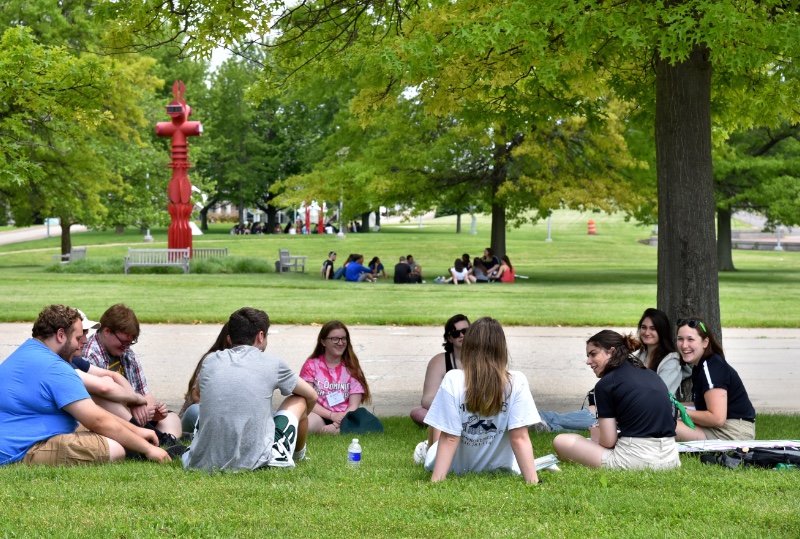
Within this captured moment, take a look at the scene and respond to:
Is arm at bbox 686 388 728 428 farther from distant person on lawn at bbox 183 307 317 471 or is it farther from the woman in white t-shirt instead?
distant person on lawn at bbox 183 307 317 471

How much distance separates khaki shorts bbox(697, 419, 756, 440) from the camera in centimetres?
741

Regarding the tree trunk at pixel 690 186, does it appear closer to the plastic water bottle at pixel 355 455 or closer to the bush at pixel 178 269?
the plastic water bottle at pixel 355 455

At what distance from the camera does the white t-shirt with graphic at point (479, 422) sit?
589 centimetres

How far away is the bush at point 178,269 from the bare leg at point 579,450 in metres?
26.9


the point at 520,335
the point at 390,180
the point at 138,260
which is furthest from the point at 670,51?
the point at 138,260

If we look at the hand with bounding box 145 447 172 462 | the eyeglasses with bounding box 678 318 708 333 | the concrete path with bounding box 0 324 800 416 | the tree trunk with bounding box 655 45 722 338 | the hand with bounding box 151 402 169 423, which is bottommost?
the concrete path with bounding box 0 324 800 416

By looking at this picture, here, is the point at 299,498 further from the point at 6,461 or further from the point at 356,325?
the point at 356,325

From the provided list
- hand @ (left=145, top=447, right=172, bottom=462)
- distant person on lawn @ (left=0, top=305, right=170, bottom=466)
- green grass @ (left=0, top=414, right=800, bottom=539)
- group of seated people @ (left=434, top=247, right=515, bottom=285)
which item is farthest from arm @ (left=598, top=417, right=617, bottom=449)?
group of seated people @ (left=434, top=247, right=515, bottom=285)

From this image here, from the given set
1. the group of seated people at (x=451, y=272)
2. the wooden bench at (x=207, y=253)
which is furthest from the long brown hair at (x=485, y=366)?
the wooden bench at (x=207, y=253)

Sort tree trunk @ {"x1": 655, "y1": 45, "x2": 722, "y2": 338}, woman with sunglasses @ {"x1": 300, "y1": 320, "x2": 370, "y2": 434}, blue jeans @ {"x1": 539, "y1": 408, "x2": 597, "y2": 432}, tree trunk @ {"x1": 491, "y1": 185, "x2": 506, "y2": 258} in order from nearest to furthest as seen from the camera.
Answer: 1. woman with sunglasses @ {"x1": 300, "y1": 320, "x2": 370, "y2": 434}
2. blue jeans @ {"x1": 539, "y1": 408, "x2": 597, "y2": 432}
3. tree trunk @ {"x1": 655, "y1": 45, "x2": 722, "y2": 338}
4. tree trunk @ {"x1": 491, "y1": 185, "x2": 506, "y2": 258}

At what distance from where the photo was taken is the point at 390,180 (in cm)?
2927

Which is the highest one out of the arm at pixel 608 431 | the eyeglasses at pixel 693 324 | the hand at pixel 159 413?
the eyeglasses at pixel 693 324

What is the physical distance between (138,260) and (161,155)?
10.6m

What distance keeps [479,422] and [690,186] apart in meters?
4.12
